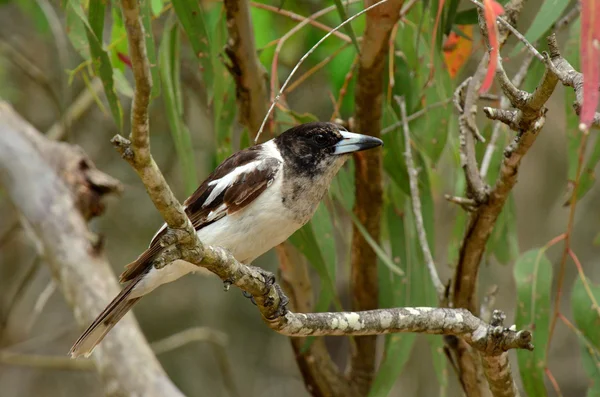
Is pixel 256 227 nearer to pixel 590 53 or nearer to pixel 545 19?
pixel 545 19

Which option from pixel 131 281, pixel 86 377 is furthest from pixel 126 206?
pixel 131 281

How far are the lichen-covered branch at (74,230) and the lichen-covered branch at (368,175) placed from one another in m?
0.74

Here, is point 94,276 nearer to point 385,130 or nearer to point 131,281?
point 131,281

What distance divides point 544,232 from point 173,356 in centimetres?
276

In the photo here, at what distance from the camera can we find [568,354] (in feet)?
18.2

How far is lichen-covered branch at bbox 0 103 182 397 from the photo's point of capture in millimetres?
2982

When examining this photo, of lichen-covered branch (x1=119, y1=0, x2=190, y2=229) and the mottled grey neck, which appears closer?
lichen-covered branch (x1=119, y1=0, x2=190, y2=229)

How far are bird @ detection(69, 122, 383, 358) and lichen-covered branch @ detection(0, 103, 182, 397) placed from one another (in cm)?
53

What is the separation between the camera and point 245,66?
249 centimetres

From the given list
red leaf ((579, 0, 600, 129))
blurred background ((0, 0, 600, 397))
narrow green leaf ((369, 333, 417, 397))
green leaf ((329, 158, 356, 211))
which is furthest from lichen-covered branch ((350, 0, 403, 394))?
blurred background ((0, 0, 600, 397))

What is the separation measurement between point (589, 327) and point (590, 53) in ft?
5.92

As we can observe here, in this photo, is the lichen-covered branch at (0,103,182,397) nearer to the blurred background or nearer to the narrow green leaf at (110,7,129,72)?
the narrow green leaf at (110,7,129,72)

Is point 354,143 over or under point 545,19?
under

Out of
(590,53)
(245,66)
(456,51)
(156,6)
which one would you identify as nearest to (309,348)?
(245,66)
